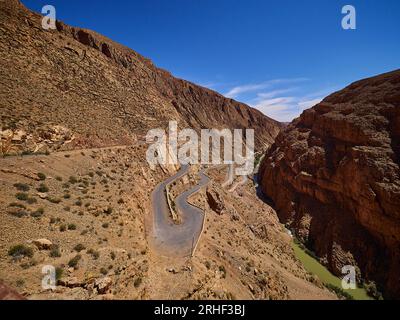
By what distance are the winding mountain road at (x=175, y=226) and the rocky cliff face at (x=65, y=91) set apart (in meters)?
9.45

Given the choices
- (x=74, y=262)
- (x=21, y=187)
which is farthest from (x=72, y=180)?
(x=74, y=262)

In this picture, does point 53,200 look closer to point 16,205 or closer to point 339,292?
point 16,205

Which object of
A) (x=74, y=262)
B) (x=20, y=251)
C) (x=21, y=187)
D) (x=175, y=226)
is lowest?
(x=175, y=226)

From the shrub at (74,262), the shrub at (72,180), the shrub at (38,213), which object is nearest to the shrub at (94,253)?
the shrub at (74,262)

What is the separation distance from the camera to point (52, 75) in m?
28.5

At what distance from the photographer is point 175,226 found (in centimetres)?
1759

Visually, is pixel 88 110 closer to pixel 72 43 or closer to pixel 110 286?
pixel 72 43

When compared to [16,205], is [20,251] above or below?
below

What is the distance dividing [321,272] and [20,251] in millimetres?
29419

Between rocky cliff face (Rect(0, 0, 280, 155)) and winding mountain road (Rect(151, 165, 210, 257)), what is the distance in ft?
31.0

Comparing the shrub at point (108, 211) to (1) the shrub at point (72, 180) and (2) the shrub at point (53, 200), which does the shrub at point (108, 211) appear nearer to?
(2) the shrub at point (53, 200)

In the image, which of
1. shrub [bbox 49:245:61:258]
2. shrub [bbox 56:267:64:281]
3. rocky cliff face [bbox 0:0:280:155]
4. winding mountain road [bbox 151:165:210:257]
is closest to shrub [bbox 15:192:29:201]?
shrub [bbox 49:245:61:258]

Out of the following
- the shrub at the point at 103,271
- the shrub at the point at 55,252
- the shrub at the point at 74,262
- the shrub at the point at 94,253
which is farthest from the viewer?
the shrub at the point at 94,253

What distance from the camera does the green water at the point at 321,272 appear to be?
23922mm
